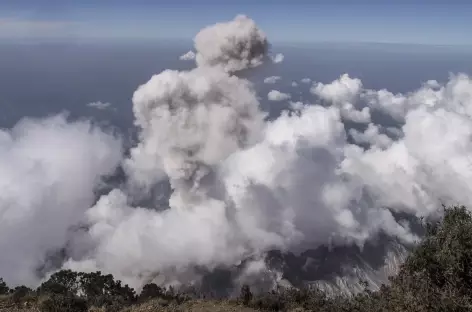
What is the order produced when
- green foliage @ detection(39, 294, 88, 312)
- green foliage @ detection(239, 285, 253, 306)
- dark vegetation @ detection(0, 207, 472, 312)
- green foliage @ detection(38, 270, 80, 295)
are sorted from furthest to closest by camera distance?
1. green foliage @ detection(38, 270, 80, 295)
2. green foliage @ detection(239, 285, 253, 306)
3. green foliage @ detection(39, 294, 88, 312)
4. dark vegetation @ detection(0, 207, 472, 312)

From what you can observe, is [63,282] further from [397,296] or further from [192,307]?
[397,296]

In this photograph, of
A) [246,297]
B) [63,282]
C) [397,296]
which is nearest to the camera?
[397,296]

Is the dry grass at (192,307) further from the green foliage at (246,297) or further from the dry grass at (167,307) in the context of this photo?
the green foliage at (246,297)

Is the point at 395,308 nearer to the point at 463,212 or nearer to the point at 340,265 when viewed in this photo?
the point at 463,212

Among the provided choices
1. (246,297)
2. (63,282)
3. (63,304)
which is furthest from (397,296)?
(63,282)

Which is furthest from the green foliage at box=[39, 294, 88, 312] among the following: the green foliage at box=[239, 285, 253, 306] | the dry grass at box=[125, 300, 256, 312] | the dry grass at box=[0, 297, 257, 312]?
the green foliage at box=[239, 285, 253, 306]

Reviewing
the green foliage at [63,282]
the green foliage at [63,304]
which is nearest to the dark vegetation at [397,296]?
the green foliage at [63,304]

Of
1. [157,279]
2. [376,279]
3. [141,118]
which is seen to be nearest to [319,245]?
[376,279]

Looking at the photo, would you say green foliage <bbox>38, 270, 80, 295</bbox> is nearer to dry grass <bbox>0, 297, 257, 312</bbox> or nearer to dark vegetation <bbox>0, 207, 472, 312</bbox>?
dark vegetation <bbox>0, 207, 472, 312</bbox>
